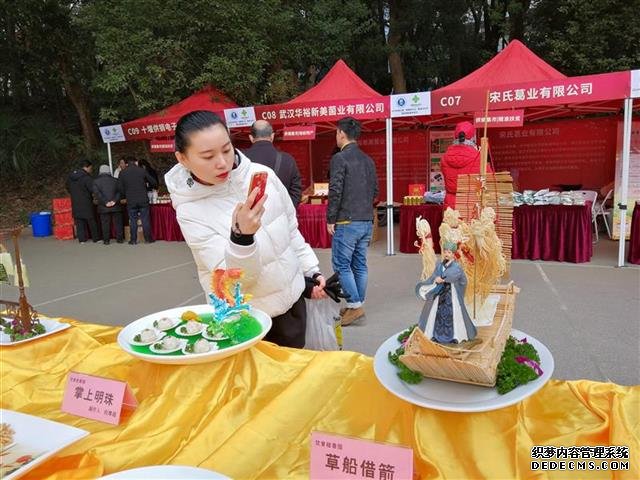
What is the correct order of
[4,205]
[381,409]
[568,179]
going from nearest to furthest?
[381,409] → [568,179] → [4,205]

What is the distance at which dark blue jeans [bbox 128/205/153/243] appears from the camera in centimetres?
832

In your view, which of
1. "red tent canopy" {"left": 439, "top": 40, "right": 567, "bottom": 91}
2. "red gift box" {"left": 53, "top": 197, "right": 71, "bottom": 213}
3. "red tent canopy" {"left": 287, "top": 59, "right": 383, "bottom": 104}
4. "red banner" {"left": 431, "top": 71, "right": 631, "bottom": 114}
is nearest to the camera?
"red banner" {"left": 431, "top": 71, "right": 631, "bottom": 114}

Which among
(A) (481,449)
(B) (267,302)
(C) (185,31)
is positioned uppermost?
(C) (185,31)

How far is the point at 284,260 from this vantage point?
5.12ft

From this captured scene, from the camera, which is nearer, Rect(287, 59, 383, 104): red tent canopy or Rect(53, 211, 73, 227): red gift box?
Rect(287, 59, 383, 104): red tent canopy

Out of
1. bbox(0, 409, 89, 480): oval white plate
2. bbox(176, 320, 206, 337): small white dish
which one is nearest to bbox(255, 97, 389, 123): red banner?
bbox(176, 320, 206, 337): small white dish

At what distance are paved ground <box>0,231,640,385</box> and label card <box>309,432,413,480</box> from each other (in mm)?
2267

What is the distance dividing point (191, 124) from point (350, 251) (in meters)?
2.60

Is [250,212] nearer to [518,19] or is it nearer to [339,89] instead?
[339,89]


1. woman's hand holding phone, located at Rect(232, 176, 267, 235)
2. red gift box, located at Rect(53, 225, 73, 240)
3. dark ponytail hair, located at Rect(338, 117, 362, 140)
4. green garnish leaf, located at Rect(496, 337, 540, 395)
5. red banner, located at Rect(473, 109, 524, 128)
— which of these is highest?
red banner, located at Rect(473, 109, 524, 128)

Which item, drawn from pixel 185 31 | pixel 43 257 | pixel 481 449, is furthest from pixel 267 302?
pixel 185 31

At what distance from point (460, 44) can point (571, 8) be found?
359 cm

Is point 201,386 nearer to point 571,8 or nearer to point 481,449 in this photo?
point 481,449

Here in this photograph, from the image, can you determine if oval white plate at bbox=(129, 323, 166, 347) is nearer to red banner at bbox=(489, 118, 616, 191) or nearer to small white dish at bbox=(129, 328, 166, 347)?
small white dish at bbox=(129, 328, 166, 347)
